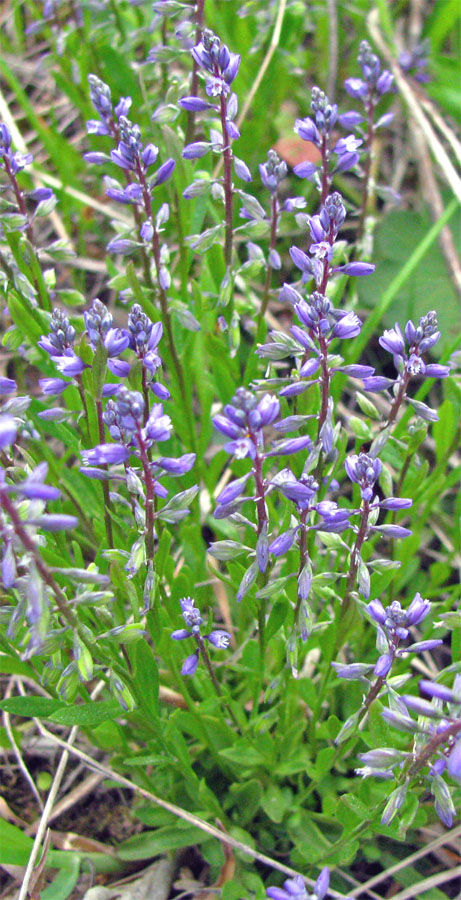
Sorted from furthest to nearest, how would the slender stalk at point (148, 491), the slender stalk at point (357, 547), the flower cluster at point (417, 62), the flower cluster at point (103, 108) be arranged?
1. the flower cluster at point (417, 62)
2. the flower cluster at point (103, 108)
3. the slender stalk at point (357, 547)
4. the slender stalk at point (148, 491)

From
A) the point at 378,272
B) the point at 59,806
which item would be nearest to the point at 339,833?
the point at 59,806

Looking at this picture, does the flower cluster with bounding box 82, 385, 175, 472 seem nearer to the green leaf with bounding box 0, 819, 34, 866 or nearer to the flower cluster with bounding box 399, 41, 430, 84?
the green leaf with bounding box 0, 819, 34, 866

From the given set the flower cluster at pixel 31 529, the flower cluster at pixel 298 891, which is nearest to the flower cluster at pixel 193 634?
the flower cluster at pixel 31 529

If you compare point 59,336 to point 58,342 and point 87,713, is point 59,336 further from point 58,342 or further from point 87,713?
point 87,713

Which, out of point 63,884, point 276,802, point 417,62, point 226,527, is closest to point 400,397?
point 226,527

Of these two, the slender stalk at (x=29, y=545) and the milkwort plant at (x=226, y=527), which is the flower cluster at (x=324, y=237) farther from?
the slender stalk at (x=29, y=545)

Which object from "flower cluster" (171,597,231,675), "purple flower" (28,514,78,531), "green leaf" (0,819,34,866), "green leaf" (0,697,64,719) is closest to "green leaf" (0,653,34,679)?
"green leaf" (0,697,64,719)

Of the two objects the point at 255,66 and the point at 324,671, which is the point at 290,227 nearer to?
the point at 255,66

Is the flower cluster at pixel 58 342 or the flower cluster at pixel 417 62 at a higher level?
the flower cluster at pixel 417 62
